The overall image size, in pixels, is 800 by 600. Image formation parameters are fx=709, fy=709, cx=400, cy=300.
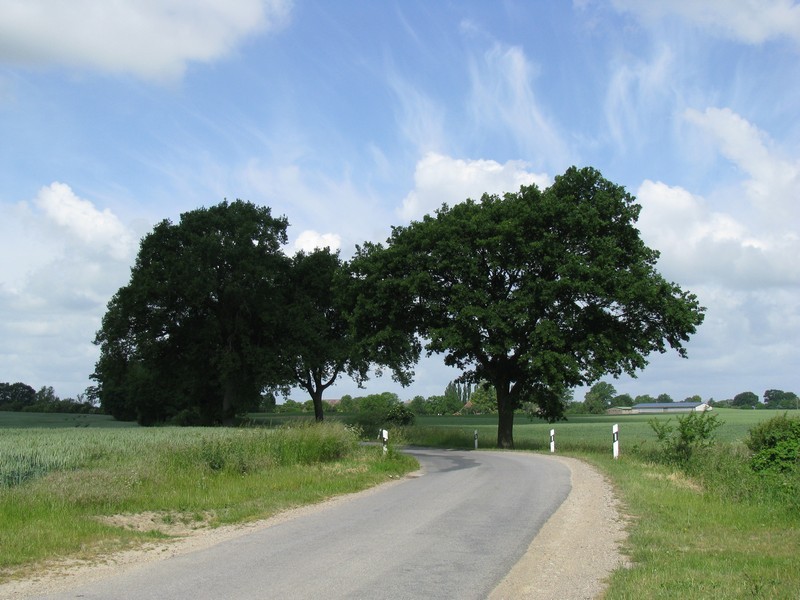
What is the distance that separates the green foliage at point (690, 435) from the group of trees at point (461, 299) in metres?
7.12

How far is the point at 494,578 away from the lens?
7801 mm

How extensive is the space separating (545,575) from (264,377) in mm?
39958

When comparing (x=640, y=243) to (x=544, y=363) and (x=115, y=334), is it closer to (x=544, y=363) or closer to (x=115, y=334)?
(x=544, y=363)

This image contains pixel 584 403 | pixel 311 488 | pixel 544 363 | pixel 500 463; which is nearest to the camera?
pixel 311 488

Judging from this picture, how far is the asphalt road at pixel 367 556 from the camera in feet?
23.4

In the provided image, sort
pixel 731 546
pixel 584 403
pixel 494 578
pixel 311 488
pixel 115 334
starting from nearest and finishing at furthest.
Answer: pixel 494 578
pixel 731 546
pixel 311 488
pixel 115 334
pixel 584 403

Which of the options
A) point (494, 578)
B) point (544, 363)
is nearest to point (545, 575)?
point (494, 578)

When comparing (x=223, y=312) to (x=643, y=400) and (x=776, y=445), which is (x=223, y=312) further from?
(x=643, y=400)

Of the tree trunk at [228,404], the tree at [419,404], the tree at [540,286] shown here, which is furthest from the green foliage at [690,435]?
the tree at [419,404]

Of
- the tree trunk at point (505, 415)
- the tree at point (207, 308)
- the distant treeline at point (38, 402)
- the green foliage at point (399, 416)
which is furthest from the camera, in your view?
the distant treeline at point (38, 402)

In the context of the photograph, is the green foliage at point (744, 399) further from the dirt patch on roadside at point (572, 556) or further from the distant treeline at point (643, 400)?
the dirt patch on roadside at point (572, 556)

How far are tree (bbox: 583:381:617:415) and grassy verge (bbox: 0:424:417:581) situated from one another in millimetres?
109674

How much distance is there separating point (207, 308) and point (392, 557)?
138 feet

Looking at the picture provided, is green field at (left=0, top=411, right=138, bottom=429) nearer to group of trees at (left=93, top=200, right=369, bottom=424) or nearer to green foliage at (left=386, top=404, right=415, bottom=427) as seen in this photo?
group of trees at (left=93, top=200, right=369, bottom=424)
